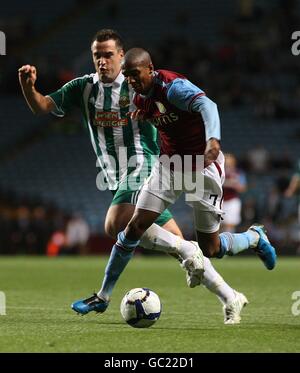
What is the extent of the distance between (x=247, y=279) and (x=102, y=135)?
557 cm

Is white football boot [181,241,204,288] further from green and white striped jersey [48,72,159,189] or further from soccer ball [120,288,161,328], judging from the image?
green and white striped jersey [48,72,159,189]

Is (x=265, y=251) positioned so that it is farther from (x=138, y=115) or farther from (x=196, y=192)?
(x=138, y=115)

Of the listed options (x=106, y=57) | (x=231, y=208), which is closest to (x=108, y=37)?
(x=106, y=57)

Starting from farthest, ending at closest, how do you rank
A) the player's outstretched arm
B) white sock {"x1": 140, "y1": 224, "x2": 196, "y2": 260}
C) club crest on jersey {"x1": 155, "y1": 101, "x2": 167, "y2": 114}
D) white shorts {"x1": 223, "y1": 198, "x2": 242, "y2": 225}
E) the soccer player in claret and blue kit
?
white shorts {"x1": 223, "y1": 198, "x2": 242, "y2": 225} < the player's outstretched arm < white sock {"x1": 140, "y1": 224, "x2": 196, "y2": 260} < club crest on jersey {"x1": 155, "y1": 101, "x2": 167, "y2": 114} < the soccer player in claret and blue kit

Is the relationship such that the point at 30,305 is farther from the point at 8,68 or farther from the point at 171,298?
the point at 8,68

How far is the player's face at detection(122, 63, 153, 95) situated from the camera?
691 cm

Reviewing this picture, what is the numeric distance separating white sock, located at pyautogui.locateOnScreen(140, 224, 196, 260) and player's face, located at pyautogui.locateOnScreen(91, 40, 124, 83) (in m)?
1.33

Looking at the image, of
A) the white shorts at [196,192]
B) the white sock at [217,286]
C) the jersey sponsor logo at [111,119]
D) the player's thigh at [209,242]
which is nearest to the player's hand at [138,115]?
the white shorts at [196,192]

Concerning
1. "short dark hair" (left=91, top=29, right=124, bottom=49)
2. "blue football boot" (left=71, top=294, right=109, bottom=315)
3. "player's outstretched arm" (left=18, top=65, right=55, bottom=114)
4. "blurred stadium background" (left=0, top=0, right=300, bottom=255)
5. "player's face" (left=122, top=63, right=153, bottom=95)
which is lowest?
"blue football boot" (left=71, top=294, right=109, bottom=315)

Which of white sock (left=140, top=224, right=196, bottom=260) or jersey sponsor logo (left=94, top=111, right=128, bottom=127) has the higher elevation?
jersey sponsor logo (left=94, top=111, right=128, bottom=127)

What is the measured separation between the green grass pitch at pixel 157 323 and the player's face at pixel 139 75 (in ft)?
5.66

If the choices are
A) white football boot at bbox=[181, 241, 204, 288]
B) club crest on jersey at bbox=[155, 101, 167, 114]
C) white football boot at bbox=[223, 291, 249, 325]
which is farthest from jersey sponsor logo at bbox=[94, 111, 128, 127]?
white football boot at bbox=[223, 291, 249, 325]

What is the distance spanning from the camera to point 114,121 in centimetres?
799

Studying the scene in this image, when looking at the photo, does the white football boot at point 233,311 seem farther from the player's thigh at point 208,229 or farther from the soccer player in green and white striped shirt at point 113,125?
the soccer player in green and white striped shirt at point 113,125
